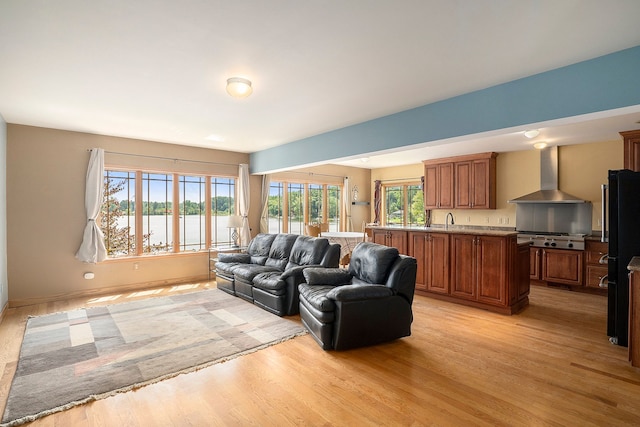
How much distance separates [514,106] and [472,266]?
7.89 ft

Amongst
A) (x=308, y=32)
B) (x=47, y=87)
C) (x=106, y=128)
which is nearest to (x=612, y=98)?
(x=308, y=32)

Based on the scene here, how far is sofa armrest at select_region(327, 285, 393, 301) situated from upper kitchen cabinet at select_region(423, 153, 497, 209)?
470 cm

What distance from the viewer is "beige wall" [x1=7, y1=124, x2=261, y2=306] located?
4938 mm

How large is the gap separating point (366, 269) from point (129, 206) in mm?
4600

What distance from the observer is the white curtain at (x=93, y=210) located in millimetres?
5391

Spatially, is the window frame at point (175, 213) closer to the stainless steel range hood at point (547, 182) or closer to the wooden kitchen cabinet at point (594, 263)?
the stainless steel range hood at point (547, 182)

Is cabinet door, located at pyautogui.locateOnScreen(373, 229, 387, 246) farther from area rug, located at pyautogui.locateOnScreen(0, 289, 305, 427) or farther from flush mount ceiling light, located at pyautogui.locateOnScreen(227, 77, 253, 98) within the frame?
flush mount ceiling light, located at pyautogui.locateOnScreen(227, 77, 253, 98)

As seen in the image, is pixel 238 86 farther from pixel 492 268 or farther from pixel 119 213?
pixel 119 213

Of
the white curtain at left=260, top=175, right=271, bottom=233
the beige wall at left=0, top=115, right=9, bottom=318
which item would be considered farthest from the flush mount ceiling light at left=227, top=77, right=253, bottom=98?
the white curtain at left=260, top=175, right=271, bottom=233

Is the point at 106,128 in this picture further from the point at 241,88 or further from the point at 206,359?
the point at 206,359

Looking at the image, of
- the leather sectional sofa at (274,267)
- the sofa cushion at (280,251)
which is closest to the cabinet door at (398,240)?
the leather sectional sofa at (274,267)

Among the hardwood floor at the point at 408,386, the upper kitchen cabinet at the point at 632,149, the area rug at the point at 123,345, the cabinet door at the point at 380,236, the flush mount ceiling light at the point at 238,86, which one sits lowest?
the hardwood floor at the point at 408,386

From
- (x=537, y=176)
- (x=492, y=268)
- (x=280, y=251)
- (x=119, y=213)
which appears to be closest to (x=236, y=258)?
(x=280, y=251)

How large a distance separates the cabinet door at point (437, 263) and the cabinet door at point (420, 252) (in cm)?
4
